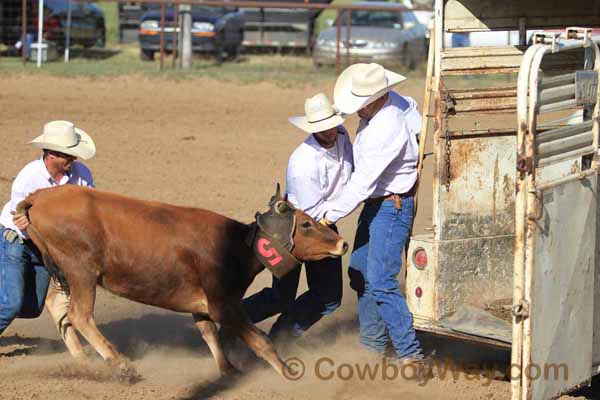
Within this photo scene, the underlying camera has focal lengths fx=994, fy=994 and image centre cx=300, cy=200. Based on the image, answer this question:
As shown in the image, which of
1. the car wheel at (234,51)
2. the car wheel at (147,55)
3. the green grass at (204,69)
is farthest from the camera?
the car wheel at (234,51)

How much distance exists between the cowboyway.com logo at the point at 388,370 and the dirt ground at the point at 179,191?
0.02 m

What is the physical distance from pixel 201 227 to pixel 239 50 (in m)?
16.8

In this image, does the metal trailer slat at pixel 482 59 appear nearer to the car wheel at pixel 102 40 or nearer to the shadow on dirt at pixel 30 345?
the shadow on dirt at pixel 30 345

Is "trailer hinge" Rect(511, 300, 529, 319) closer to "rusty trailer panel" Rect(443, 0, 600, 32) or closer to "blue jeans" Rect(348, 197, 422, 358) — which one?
"blue jeans" Rect(348, 197, 422, 358)

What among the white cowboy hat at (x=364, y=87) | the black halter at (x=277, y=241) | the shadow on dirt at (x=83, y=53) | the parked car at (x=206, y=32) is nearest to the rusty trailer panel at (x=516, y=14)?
the white cowboy hat at (x=364, y=87)

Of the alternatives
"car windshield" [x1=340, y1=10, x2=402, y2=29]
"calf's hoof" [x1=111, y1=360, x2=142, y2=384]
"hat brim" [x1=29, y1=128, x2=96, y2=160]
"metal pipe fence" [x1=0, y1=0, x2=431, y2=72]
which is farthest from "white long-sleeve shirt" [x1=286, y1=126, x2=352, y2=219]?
"car windshield" [x1=340, y1=10, x2=402, y2=29]

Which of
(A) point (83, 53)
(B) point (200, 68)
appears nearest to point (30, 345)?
(B) point (200, 68)

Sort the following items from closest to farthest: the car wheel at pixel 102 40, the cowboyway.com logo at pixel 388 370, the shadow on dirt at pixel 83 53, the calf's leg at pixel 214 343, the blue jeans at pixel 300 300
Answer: the cowboyway.com logo at pixel 388 370 → the calf's leg at pixel 214 343 → the blue jeans at pixel 300 300 → the shadow on dirt at pixel 83 53 → the car wheel at pixel 102 40

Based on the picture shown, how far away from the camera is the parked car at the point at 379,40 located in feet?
66.7

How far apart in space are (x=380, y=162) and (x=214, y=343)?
5.26 ft

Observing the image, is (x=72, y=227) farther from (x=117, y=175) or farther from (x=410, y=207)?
(x=117, y=175)

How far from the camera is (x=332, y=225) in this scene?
6.20m

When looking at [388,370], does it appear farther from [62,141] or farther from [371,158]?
[62,141]

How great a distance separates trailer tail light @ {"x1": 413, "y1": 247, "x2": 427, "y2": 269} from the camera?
605 cm
